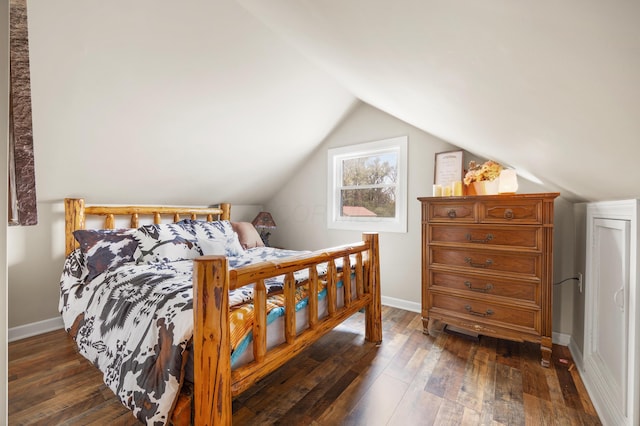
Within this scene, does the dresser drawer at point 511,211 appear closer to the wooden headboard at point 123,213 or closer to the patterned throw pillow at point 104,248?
the patterned throw pillow at point 104,248

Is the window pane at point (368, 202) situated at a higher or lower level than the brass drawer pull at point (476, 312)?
higher

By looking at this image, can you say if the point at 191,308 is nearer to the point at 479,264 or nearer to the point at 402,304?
the point at 479,264

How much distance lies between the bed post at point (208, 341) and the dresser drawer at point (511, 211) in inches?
76.8

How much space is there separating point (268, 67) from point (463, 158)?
1.97 m

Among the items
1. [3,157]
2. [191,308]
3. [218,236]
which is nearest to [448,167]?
[218,236]

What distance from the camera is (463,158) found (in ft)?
8.71

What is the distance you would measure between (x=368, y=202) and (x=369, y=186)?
197 mm

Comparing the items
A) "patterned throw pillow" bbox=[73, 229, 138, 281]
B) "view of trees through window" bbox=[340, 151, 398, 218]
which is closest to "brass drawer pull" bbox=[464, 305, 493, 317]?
"view of trees through window" bbox=[340, 151, 398, 218]

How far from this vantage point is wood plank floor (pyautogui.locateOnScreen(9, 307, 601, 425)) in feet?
4.76

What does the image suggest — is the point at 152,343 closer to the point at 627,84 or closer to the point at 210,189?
the point at 627,84

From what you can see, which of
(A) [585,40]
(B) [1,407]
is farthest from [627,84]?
(B) [1,407]

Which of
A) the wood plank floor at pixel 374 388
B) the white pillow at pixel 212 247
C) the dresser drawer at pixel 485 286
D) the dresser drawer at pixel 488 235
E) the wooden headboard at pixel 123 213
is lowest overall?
the wood plank floor at pixel 374 388

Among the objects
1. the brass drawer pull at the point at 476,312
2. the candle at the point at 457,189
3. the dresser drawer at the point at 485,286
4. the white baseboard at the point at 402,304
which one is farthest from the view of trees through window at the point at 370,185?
the brass drawer pull at the point at 476,312

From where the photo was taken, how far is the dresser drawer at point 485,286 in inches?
77.3
